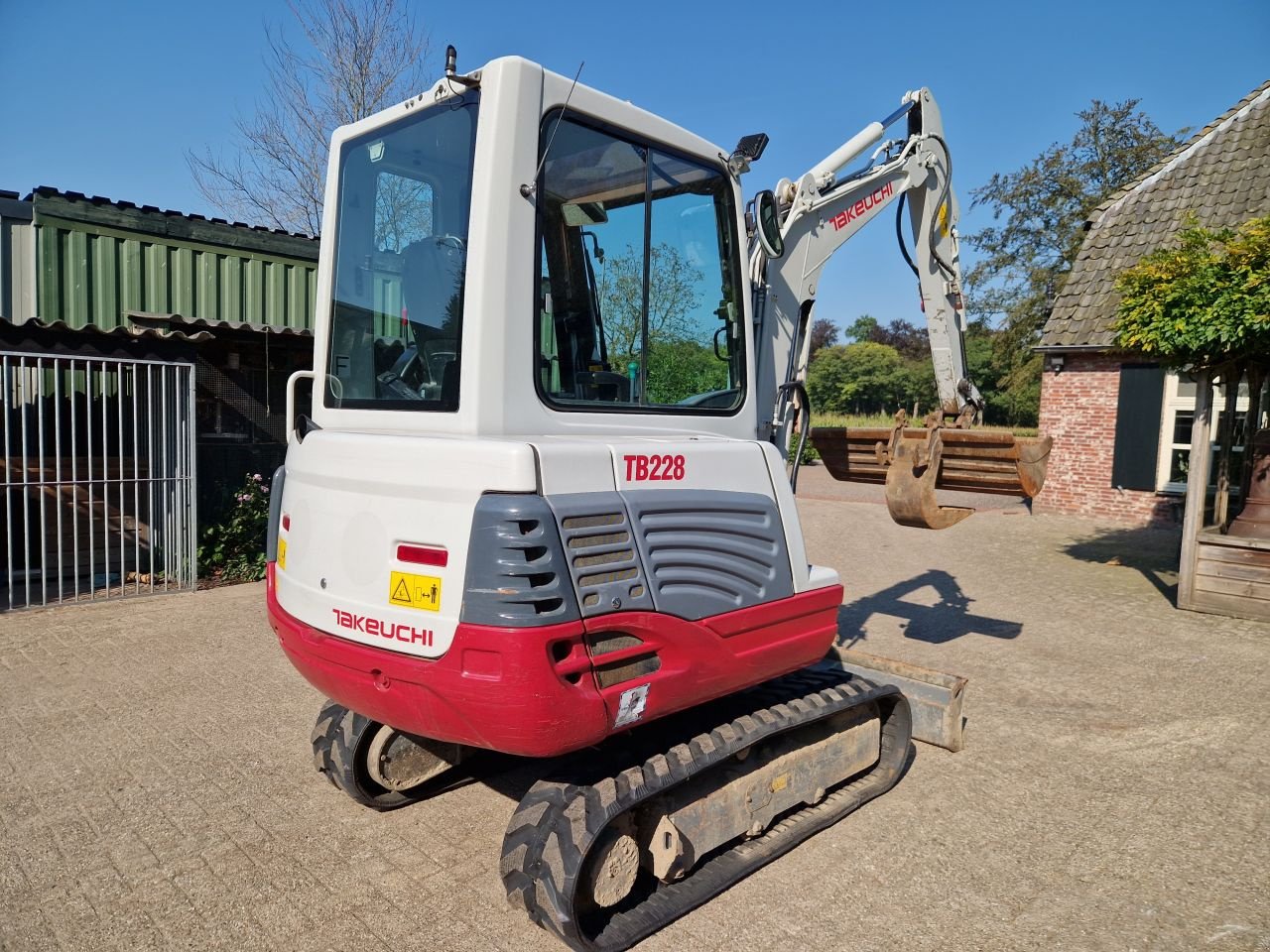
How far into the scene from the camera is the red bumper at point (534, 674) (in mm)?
2574

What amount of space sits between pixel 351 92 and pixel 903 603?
39.5ft

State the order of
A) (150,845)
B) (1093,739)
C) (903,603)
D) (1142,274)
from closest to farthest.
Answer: (150,845) < (1093,739) < (1142,274) < (903,603)

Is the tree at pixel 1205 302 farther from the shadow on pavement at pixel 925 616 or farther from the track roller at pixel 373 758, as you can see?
the track roller at pixel 373 758

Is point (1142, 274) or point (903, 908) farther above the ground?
point (1142, 274)

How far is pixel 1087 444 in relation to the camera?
13.8 m

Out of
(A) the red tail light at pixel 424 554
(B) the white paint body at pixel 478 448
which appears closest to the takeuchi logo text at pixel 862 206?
(B) the white paint body at pixel 478 448

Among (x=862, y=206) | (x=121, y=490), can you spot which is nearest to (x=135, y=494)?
(x=121, y=490)

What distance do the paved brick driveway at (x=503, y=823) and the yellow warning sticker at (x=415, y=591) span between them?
→ 120cm

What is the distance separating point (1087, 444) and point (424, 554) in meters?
13.5

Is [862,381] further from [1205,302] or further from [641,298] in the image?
[641,298]

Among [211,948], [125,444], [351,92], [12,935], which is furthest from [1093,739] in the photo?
[351,92]

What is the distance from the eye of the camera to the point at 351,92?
1436 centimetres

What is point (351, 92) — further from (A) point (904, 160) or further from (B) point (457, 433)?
(B) point (457, 433)

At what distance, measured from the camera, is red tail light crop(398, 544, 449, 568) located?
268 centimetres
